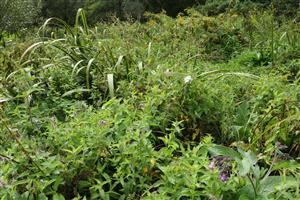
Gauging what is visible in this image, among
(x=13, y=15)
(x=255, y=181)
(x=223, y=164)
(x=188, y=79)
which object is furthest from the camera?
(x=13, y=15)

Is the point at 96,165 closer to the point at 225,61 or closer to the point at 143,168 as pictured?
the point at 143,168

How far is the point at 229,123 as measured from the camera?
7.89 feet

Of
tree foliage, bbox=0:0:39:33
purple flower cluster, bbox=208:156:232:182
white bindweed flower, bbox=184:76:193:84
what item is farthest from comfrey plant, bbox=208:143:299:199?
tree foliage, bbox=0:0:39:33

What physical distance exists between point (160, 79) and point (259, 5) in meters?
9.71

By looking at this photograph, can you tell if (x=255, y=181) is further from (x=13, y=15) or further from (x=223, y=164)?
(x=13, y=15)

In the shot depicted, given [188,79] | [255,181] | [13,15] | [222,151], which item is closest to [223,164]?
[222,151]

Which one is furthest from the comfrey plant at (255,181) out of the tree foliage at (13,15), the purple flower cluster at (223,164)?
the tree foliage at (13,15)

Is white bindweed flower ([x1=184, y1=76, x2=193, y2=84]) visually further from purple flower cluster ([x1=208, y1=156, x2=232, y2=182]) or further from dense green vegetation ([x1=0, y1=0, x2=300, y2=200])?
purple flower cluster ([x1=208, y1=156, x2=232, y2=182])

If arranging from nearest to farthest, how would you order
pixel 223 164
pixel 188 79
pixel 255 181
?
pixel 255 181 < pixel 223 164 < pixel 188 79

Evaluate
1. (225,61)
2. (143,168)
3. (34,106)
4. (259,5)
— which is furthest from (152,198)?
(259,5)

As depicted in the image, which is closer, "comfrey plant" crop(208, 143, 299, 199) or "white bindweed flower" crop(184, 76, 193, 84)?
"comfrey plant" crop(208, 143, 299, 199)

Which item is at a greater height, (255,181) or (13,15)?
(255,181)

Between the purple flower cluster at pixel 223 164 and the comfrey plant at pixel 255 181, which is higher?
the comfrey plant at pixel 255 181

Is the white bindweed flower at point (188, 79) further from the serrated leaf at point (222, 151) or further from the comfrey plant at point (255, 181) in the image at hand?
the comfrey plant at point (255, 181)
